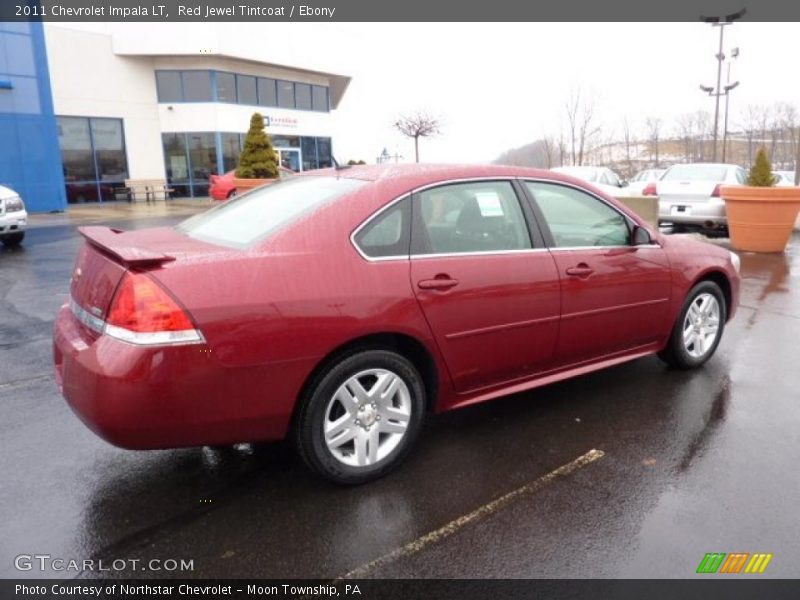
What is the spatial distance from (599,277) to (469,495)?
5.53ft

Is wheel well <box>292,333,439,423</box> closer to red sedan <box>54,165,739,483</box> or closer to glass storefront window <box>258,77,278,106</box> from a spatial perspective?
red sedan <box>54,165,739,483</box>

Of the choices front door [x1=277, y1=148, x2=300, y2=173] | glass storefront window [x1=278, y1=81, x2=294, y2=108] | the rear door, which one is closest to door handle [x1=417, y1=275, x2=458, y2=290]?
the rear door

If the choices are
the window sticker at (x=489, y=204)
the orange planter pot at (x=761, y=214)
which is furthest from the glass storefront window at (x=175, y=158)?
the window sticker at (x=489, y=204)

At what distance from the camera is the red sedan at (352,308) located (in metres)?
2.63

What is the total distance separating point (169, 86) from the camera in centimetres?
2747

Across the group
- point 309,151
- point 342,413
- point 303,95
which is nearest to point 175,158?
point 309,151

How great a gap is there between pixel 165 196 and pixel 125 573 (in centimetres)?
2754

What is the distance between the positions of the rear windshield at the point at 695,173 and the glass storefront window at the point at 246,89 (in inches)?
858

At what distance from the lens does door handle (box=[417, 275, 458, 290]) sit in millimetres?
3180

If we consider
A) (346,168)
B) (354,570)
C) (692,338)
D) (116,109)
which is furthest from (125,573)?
(116,109)

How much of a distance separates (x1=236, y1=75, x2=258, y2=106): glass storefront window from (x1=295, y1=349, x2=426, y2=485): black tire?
93.2 feet

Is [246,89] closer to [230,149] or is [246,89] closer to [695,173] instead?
[230,149]

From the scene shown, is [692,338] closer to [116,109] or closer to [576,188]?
Result: [576,188]

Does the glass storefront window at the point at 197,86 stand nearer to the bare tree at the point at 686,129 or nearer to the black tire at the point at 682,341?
the black tire at the point at 682,341
